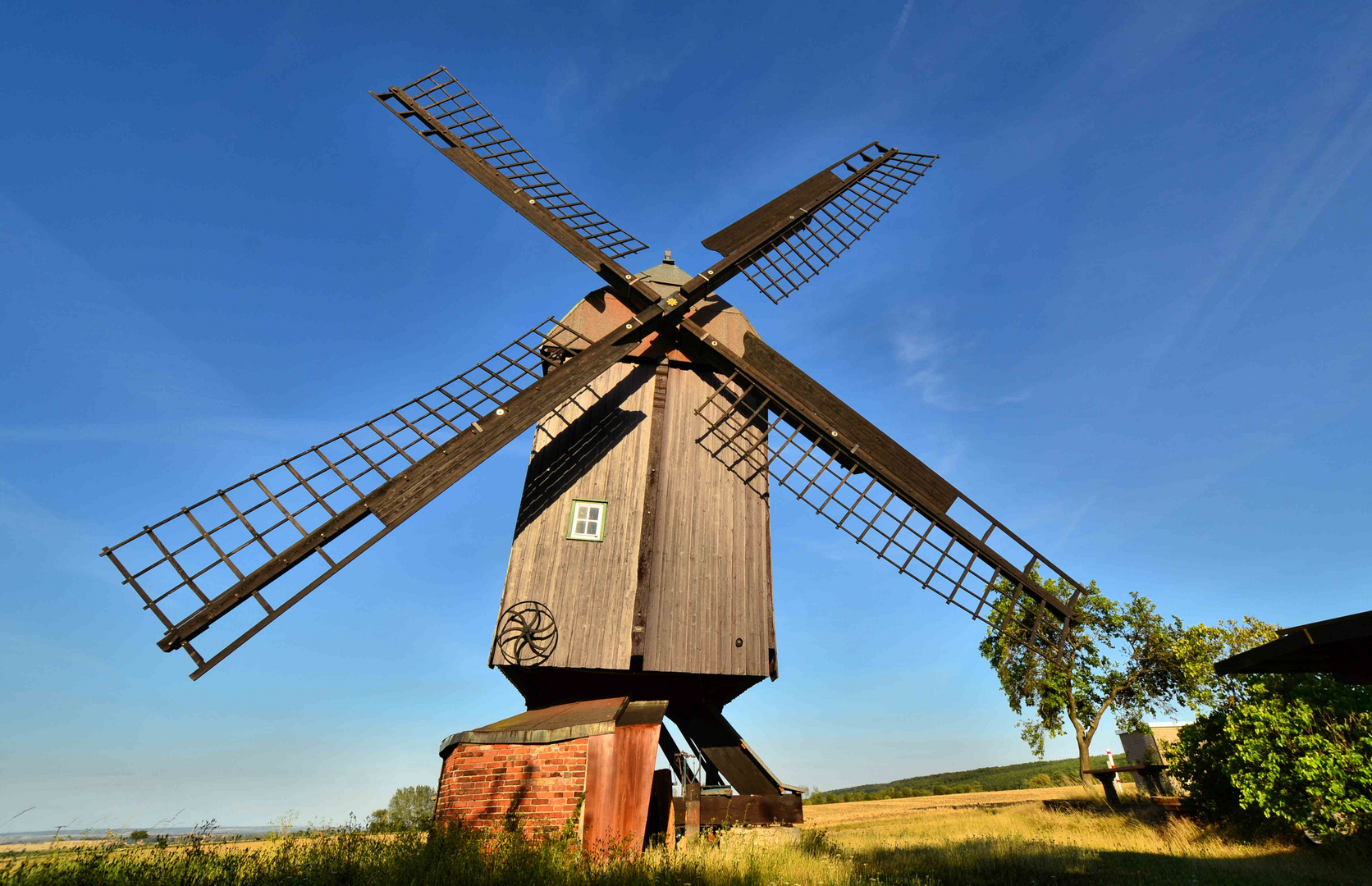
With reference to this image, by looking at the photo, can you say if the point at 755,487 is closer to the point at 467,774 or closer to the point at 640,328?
the point at 640,328

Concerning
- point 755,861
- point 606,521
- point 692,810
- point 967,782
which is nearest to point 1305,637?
point 755,861

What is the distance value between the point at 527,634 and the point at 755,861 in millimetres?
4588

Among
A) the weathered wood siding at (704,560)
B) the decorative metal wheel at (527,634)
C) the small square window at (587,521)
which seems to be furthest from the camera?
the small square window at (587,521)

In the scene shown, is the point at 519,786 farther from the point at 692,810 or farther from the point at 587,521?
the point at 587,521

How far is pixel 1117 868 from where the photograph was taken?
9.64m

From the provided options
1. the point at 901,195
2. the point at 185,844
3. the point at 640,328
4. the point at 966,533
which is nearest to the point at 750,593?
the point at 966,533

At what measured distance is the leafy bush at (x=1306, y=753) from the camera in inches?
348

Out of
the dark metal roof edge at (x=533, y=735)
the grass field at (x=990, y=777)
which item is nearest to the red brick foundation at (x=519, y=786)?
the dark metal roof edge at (x=533, y=735)

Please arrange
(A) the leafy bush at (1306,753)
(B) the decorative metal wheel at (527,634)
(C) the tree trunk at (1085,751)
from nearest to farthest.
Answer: (A) the leafy bush at (1306,753) < (B) the decorative metal wheel at (527,634) < (C) the tree trunk at (1085,751)

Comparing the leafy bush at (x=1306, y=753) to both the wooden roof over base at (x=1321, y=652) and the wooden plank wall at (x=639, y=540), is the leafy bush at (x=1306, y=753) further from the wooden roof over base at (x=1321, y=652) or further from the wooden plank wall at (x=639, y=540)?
the wooden plank wall at (x=639, y=540)

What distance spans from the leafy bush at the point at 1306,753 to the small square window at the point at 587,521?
10.7 meters

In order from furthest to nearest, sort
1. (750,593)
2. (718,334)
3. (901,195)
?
(901,195) < (718,334) < (750,593)

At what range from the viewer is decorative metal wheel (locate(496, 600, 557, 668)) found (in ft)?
32.6

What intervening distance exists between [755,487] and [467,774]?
673 cm
